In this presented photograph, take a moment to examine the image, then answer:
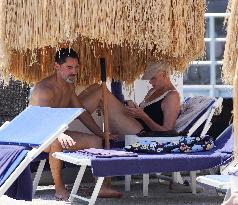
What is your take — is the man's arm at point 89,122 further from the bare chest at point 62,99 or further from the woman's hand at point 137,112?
the woman's hand at point 137,112

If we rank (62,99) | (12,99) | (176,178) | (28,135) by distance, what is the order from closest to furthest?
1. (28,135)
2. (62,99)
3. (176,178)
4. (12,99)

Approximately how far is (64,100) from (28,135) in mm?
1481

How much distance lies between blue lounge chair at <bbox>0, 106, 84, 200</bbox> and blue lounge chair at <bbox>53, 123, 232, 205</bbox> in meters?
0.32

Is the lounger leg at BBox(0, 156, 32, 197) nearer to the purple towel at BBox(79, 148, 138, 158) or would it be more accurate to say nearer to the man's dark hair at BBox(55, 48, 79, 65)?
the purple towel at BBox(79, 148, 138, 158)

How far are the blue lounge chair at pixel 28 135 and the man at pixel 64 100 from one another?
446 millimetres

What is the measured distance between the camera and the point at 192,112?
270 inches

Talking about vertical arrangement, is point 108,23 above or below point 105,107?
Result: above

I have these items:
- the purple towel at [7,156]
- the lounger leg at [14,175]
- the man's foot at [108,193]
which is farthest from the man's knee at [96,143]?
the lounger leg at [14,175]

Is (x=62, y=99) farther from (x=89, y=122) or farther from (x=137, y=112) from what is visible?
(x=137, y=112)

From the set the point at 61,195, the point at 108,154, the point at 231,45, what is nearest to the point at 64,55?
the point at 61,195

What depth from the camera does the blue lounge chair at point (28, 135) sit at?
4.98 m

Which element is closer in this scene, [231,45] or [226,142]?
[231,45]

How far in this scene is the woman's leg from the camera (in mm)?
6964

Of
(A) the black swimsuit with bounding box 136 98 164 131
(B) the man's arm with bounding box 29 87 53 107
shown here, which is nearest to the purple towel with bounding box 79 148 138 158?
(B) the man's arm with bounding box 29 87 53 107
